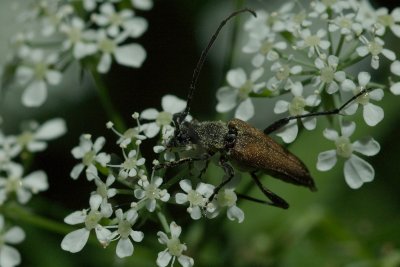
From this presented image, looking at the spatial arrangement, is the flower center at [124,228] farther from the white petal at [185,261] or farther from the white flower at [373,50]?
the white flower at [373,50]

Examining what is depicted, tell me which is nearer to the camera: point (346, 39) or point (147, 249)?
point (346, 39)

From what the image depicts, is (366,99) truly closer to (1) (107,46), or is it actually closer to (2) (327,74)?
(2) (327,74)

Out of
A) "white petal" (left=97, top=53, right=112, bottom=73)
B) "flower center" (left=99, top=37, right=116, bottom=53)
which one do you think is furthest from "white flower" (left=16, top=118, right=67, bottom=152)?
"flower center" (left=99, top=37, right=116, bottom=53)

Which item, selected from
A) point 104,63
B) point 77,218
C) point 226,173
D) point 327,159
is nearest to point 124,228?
point 77,218

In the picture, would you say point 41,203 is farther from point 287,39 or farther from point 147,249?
point 287,39

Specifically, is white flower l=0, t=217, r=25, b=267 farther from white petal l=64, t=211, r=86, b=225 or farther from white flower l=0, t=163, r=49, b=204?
white petal l=64, t=211, r=86, b=225

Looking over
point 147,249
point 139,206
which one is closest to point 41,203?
point 147,249
